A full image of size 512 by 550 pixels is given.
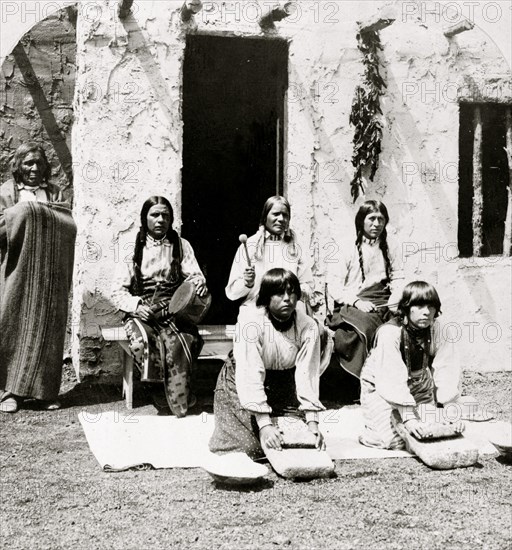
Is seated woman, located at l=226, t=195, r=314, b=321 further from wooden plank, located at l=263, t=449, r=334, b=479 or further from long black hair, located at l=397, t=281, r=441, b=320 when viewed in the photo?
wooden plank, located at l=263, t=449, r=334, b=479

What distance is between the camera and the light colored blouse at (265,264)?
6121 mm

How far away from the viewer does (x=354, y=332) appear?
20.2 feet

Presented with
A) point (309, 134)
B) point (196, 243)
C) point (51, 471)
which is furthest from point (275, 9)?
point (51, 471)

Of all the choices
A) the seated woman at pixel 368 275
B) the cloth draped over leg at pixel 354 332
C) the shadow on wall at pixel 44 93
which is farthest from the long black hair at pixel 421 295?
the shadow on wall at pixel 44 93

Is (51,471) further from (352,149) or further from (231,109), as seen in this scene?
(231,109)

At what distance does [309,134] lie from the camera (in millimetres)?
6957

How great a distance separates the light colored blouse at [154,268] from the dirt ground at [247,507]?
134 cm

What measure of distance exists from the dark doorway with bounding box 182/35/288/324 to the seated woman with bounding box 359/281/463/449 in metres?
3.62

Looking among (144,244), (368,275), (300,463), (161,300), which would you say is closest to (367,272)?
(368,275)

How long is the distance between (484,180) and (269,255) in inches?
95.5

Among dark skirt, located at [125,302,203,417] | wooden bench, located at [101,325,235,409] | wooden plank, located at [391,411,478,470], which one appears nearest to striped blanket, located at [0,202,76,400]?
wooden bench, located at [101,325,235,409]

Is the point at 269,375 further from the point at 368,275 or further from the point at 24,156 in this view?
the point at 24,156

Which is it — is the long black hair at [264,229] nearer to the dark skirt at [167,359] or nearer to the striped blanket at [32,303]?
the dark skirt at [167,359]

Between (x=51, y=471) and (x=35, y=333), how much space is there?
170 cm
